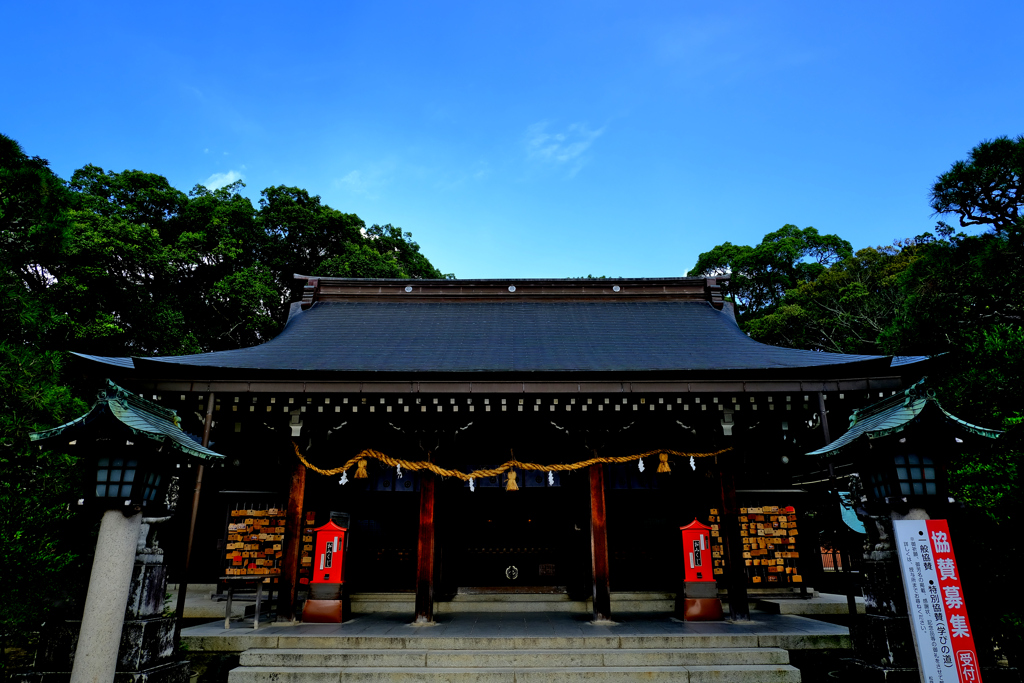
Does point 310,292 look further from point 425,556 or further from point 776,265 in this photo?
point 776,265

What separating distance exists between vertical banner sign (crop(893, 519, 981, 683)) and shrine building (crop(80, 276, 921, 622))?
9.60 ft

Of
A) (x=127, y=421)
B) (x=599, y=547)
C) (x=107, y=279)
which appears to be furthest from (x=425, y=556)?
(x=107, y=279)

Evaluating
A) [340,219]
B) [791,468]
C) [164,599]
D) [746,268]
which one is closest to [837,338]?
[746,268]

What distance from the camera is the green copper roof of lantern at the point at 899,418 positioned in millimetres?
5352

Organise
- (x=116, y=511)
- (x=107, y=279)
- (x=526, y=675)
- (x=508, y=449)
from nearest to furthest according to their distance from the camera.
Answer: (x=116, y=511), (x=526, y=675), (x=508, y=449), (x=107, y=279)

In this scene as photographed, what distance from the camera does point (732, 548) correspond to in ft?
29.6

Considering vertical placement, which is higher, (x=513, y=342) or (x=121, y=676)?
(x=513, y=342)

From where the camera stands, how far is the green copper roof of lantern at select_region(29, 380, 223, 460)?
5691 mm

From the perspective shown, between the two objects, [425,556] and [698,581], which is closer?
[425,556]

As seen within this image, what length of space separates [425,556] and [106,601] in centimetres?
454

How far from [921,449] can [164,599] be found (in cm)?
867

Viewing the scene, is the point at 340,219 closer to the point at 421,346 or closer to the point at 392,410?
the point at 421,346

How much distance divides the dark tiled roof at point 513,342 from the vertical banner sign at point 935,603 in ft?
11.6

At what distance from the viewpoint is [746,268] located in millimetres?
34406
